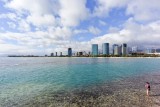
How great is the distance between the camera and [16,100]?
25.8 m

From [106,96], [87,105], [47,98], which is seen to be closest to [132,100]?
[106,96]

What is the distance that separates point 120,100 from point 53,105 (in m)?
9.32

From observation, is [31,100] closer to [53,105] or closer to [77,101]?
[53,105]

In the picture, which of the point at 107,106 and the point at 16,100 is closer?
the point at 107,106

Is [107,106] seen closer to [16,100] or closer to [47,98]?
[47,98]

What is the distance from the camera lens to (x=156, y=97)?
87.8 feet

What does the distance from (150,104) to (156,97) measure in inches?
166

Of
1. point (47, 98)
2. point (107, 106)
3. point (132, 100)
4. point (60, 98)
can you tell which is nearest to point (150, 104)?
point (132, 100)

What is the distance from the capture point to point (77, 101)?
81.6 feet

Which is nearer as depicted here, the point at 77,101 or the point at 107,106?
the point at 107,106

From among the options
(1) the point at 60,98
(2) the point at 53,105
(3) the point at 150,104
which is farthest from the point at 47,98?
(3) the point at 150,104

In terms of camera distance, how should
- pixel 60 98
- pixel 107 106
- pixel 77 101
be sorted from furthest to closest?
pixel 60 98
pixel 77 101
pixel 107 106

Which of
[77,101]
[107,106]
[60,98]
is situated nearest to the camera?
[107,106]

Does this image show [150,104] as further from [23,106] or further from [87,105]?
[23,106]
